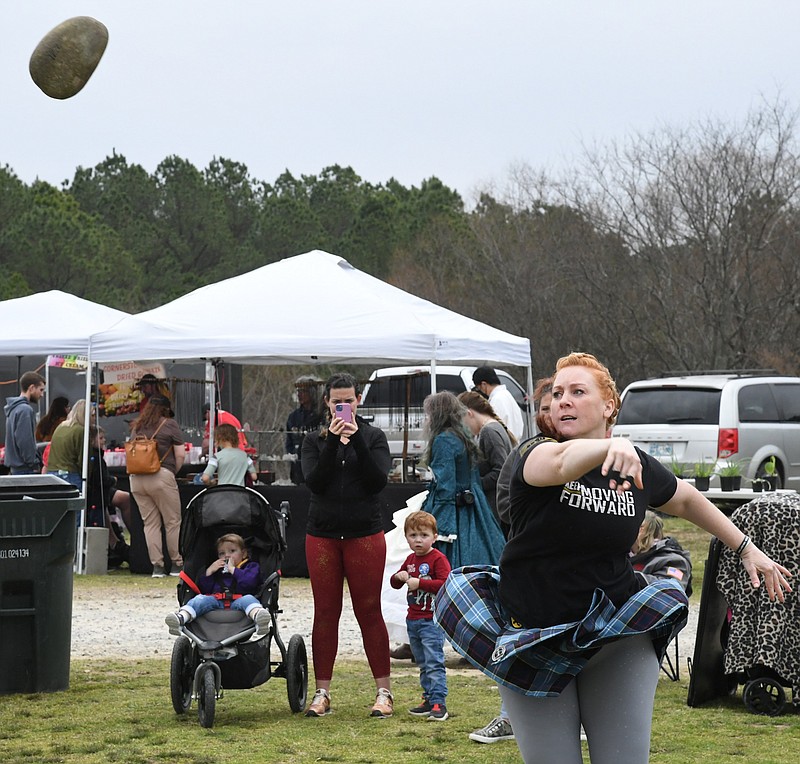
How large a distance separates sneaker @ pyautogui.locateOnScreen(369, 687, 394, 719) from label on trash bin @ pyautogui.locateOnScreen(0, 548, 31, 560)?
7.38ft

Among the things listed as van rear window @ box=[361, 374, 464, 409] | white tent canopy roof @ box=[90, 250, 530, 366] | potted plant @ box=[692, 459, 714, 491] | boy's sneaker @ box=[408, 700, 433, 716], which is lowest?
boy's sneaker @ box=[408, 700, 433, 716]

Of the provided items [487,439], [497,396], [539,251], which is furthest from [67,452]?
[539,251]

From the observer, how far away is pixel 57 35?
273 inches

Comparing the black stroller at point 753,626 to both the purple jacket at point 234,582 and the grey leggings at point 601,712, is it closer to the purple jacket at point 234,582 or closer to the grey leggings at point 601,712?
the purple jacket at point 234,582

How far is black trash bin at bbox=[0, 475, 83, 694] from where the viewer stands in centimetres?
780

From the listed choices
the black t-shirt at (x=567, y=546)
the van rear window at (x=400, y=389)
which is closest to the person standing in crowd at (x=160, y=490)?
the van rear window at (x=400, y=389)

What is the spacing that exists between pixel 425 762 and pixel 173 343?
25.3ft

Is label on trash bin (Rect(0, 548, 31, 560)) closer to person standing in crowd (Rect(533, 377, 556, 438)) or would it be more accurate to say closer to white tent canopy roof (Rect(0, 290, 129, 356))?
person standing in crowd (Rect(533, 377, 556, 438))

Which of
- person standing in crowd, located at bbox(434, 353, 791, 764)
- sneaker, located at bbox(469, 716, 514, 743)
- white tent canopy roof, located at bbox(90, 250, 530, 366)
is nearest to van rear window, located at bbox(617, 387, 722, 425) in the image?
white tent canopy roof, located at bbox(90, 250, 530, 366)

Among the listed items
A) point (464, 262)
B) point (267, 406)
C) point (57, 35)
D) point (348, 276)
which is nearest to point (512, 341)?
point (348, 276)

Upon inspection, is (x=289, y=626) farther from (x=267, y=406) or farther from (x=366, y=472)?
(x=267, y=406)

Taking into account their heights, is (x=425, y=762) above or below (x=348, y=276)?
below

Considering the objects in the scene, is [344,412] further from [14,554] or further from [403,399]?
[403,399]

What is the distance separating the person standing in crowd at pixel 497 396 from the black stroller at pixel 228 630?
2.74 metres
